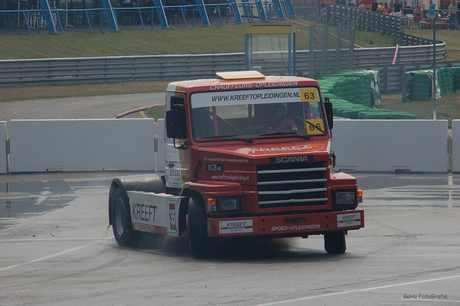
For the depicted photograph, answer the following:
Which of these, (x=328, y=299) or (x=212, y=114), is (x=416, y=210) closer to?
(x=212, y=114)

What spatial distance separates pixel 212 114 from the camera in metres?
9.04

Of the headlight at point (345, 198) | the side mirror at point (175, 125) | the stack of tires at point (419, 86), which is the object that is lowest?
the stack of tires at point (419, 86)

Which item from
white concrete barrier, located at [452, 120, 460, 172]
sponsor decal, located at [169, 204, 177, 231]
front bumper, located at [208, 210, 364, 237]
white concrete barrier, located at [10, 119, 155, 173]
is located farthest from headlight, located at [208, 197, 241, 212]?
white concrete barrier, located at [452, 120, 460, 172]

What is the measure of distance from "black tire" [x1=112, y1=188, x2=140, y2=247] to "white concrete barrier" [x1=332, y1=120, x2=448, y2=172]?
325 inches

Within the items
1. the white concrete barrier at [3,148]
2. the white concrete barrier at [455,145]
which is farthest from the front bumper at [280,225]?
the white concrete barrier at [3,148]

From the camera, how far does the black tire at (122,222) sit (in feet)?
33.8

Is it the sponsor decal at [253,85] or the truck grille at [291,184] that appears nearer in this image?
the truck grille at [291,184]

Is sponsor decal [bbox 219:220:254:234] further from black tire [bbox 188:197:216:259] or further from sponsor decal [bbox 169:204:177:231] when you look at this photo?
sponsor decal [bbox 169:204:177:231]

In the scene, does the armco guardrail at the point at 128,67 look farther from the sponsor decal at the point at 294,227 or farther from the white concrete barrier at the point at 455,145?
the sponsor decal at the point at 294,227

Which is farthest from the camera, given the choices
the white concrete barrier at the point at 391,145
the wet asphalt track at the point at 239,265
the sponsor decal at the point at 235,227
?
the white concrete barrier at the point at 391,145

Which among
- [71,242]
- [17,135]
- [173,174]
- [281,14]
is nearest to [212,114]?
[173,174]

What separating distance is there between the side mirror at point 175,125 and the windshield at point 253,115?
0.15 metres

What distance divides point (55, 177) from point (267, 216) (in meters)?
10.6

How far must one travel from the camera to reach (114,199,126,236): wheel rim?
1045cm
